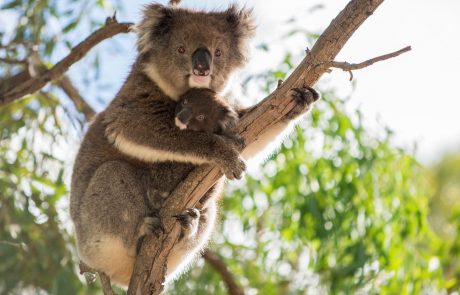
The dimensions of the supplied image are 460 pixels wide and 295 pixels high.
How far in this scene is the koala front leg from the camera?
3.56 meters

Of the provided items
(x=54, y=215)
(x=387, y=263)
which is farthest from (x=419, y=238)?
(x=54, y=215)

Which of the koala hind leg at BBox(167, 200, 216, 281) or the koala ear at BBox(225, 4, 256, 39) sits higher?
the koala ear at BBox(225, 4, 256, 39)

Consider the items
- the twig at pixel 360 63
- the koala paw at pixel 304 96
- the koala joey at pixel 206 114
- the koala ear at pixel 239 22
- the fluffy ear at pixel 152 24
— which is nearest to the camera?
the twig at pixel 360 63

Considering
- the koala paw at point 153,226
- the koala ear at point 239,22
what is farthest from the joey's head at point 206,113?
the koala ear at point 239,22

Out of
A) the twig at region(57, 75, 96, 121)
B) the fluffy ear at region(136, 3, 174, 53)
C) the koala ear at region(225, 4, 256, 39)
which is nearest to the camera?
the fluffy ear at region(136, 3, 174, 53)

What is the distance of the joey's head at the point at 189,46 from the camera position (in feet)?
13.0

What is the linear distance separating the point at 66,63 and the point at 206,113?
3.85 feet

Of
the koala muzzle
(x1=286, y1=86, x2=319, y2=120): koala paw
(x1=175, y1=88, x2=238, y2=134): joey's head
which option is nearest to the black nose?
(x1=175, y1=88, x2=238, y2=134): joey's head

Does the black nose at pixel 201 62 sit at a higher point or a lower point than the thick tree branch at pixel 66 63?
higher

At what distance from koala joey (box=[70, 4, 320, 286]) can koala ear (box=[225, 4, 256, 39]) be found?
51 mm

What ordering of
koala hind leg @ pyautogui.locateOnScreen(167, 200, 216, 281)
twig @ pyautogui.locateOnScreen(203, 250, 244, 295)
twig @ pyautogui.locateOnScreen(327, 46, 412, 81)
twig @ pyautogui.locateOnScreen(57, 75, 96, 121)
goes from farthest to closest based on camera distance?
1. twig @ pyautogui.locateOnScreen(57, 75, 96, 121)
2. twig @ pyautogui.locateOnScreen(203, 250, 244, 295)
3. koala hind leg @ pyautogui.locateOnScreen(167, 200, 216, 281)
4. twig @ pyautogui.locateOnScreen(327, 46, 412, 81)

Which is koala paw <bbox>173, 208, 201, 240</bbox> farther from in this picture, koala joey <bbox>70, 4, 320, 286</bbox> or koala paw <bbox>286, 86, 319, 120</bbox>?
koala paw <bbox>286, 86, 319, 120</bbox>

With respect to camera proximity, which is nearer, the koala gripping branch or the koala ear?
the koala gripping branch

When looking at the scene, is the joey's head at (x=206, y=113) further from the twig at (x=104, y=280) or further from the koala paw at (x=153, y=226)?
the twig at (x=104, y=280)
